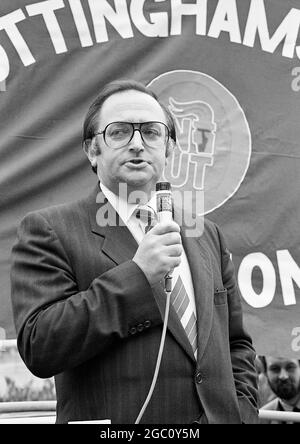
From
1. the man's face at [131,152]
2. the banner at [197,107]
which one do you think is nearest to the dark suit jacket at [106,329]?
the man's face at [131,152]

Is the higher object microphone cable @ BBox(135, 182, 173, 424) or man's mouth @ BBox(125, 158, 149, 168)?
man's mouth @ BBox(125, 158, 149, 168)

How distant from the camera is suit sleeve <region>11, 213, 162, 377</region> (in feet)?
7.54

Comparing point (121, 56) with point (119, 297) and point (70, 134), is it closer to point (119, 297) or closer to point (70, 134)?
point (70, 134)

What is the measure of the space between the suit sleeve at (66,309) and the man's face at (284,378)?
303cm

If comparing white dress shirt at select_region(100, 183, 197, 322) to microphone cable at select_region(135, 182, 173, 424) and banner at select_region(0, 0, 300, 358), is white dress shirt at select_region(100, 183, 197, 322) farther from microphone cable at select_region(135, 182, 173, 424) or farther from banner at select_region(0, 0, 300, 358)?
banner at select_region(0, 0, 300, 358)

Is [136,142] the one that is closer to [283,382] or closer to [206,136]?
[206,136]

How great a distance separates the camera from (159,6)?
12.4 feet

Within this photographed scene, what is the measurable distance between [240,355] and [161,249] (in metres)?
0.75

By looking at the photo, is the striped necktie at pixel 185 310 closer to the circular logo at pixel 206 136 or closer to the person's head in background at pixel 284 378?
the circular logo at pixel 206 136

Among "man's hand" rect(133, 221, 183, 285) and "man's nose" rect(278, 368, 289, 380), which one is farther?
"man's nose" rect(278, 368, 289, 380)

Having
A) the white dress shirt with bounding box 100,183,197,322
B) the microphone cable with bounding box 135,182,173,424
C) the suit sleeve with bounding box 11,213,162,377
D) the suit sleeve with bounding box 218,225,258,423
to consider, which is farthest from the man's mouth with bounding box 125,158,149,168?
the suit sleeve with bounding box 218,225,258,423

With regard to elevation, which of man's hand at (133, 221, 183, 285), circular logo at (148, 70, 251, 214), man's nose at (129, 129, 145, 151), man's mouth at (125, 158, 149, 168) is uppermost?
circular logo at (148, 70, 251, 214)

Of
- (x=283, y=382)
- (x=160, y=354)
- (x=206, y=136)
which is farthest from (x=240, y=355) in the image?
(x=283, y=382)

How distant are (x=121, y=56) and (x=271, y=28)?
2.42ft
